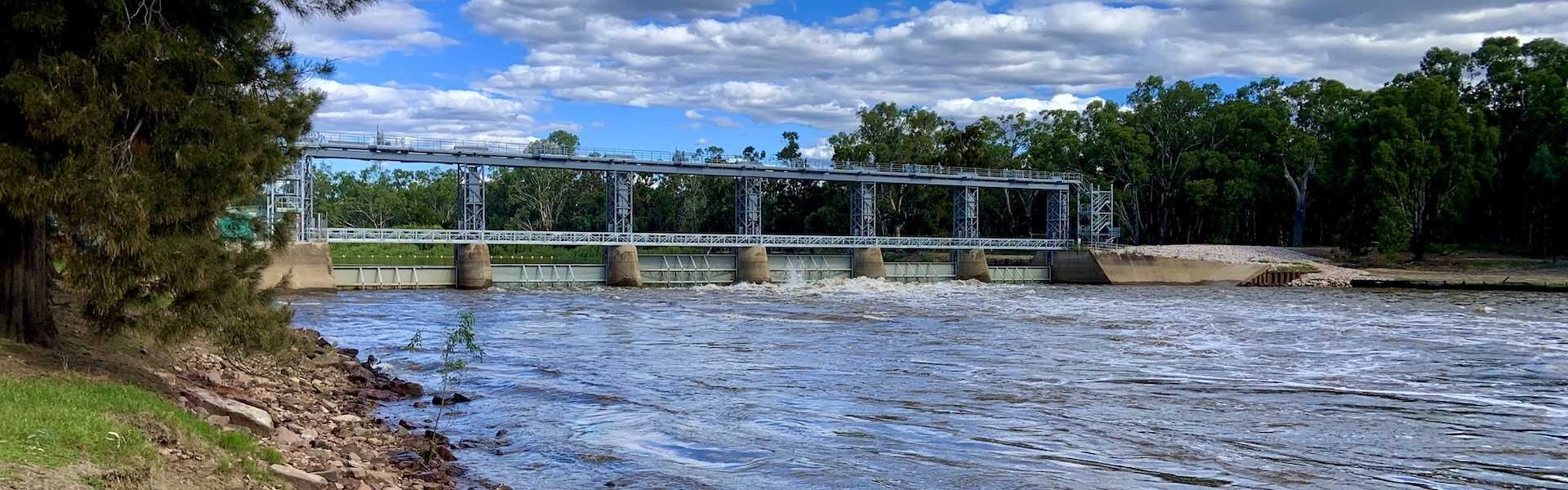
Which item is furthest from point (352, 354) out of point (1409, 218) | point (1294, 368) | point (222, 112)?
point (1409, 218)

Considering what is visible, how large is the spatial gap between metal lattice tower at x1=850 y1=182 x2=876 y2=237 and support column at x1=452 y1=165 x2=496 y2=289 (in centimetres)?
2335

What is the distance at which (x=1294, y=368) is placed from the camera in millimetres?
23328

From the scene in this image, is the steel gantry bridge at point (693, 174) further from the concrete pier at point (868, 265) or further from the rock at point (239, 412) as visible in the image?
the rock at point (239, 412)

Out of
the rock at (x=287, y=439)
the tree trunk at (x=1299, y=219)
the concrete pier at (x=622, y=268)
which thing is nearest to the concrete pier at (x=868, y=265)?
the concrete pier at (x=622, y=268)

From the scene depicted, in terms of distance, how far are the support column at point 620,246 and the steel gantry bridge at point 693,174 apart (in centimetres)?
10

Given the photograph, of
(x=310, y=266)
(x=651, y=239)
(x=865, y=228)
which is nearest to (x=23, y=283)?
(x=310, y=266)

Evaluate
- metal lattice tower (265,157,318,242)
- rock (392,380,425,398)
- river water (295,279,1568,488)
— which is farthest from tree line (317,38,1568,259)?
rock (392,380,425,398)

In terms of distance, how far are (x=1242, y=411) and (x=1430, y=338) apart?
1588 centimetres

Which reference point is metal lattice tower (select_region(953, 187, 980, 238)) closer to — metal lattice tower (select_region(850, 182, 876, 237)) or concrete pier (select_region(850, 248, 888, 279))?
metal lattice tower (select_region(850, 182, 876, 237))

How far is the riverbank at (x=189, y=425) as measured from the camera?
8125mm

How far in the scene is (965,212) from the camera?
76.0m

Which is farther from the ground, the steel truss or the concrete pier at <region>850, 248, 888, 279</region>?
the steel truss

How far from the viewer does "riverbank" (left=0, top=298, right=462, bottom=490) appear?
8.12 m

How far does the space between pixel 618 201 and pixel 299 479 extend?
177 ft
